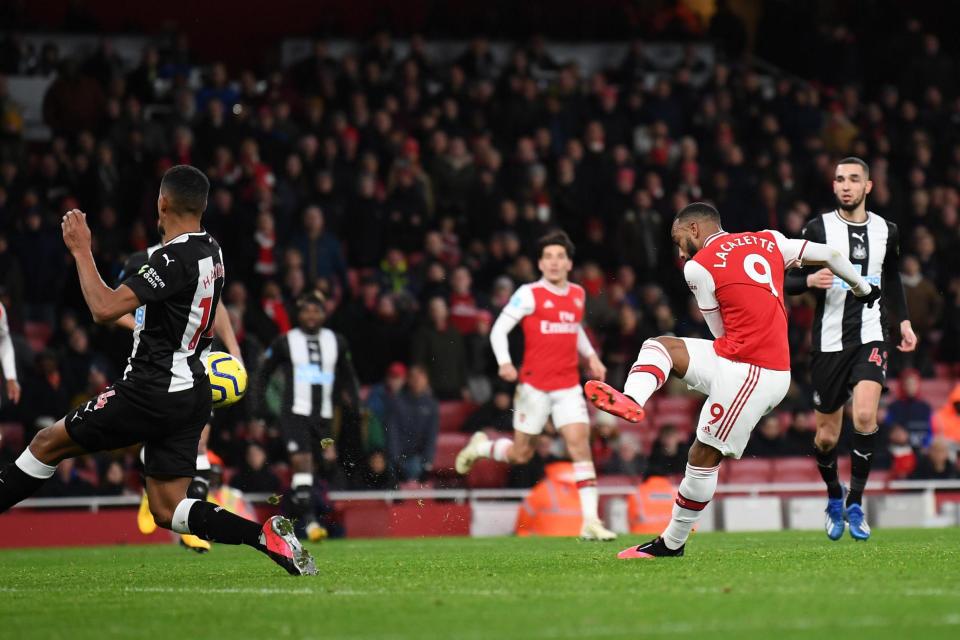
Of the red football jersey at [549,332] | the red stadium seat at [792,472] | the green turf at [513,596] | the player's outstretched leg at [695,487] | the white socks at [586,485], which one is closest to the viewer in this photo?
the green turf at [513,596]

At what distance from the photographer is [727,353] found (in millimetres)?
8492

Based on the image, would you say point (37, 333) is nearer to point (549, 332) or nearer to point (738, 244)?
point (549, 332)

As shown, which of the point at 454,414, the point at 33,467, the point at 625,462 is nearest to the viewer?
the point at 33,467

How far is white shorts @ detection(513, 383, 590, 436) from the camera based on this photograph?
40.9 ft

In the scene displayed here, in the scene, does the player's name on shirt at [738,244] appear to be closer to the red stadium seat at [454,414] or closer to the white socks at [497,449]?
the white socks at [497,449]

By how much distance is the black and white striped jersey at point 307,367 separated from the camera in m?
13.8

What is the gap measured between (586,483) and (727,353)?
3865mm

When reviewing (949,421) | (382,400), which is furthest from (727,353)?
(949,421)

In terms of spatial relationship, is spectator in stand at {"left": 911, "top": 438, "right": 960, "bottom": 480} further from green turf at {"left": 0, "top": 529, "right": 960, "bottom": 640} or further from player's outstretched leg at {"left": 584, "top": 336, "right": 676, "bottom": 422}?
player's outstretched leg at {"left": 584, "top": 336, "right": 676, "bottom": 422}

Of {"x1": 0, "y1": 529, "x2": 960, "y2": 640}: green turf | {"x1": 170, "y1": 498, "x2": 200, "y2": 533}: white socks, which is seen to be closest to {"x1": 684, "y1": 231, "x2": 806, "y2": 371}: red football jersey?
{"x1": 0, "y1": 529, "x2": 960, "y2": 640}: green turf

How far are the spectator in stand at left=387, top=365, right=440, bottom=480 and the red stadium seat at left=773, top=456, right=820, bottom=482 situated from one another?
4.25 m

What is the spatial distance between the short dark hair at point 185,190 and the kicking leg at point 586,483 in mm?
5214

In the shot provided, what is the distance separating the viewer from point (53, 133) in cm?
1930

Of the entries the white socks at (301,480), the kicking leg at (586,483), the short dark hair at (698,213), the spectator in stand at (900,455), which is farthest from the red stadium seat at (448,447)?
the short dark hair at (698,213)
